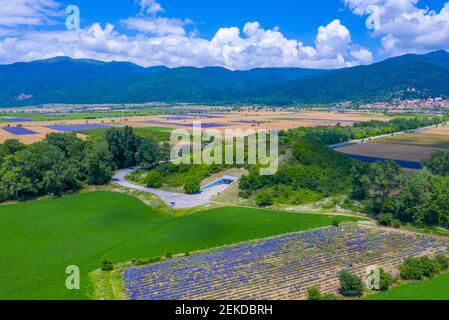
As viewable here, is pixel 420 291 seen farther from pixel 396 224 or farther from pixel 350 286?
pixel 396 224

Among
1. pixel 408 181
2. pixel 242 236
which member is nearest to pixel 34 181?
pixel 242 236

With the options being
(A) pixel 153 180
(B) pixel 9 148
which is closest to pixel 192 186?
(A) pixel 153 180

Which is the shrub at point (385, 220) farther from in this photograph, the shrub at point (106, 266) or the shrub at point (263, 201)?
the shrub at point (106, 266)

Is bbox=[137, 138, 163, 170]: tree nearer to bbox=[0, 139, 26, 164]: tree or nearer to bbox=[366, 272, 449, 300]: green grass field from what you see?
bbox=[0, 139, 26, 164]: tree

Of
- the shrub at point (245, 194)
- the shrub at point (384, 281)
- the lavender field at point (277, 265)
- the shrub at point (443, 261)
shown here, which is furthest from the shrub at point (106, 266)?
the shrub at point (443, 261)

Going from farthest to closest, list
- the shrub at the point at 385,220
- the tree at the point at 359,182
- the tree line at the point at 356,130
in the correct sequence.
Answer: the tree line at the point at 356,130 < the tree at the point at 359,182 < the shrub at the point at 385,220

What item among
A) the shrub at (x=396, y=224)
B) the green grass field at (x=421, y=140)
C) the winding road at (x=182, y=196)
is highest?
the green grass field at (x=421, y=140)
